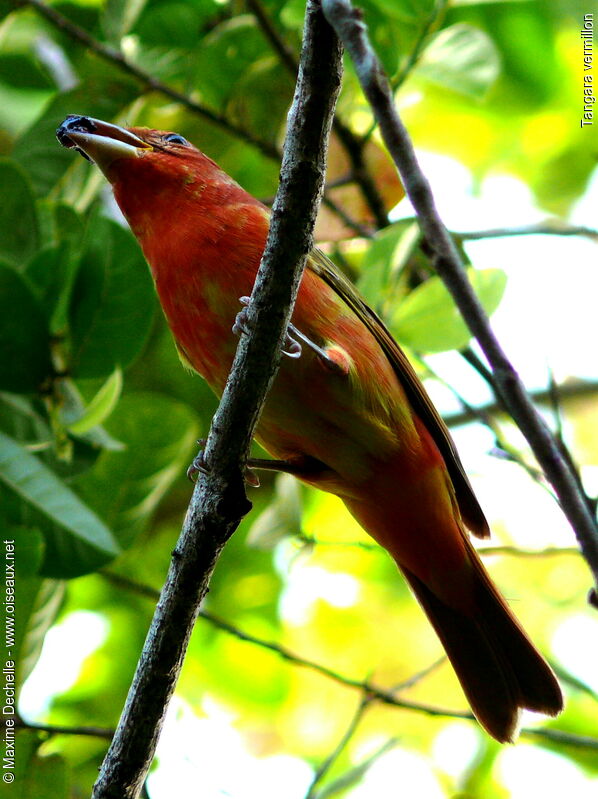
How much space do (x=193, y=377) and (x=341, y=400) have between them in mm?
1425

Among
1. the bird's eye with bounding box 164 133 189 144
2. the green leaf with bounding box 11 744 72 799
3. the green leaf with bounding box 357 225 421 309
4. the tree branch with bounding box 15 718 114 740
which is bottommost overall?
→ the green leaf with bounding box 11 744 72 799

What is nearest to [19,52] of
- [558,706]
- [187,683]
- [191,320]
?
[191,320]

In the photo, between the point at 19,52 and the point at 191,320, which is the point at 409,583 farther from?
the point at 19,52

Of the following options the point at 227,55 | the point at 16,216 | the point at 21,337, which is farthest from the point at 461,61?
the point at 21,337

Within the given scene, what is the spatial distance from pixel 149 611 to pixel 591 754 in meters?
2.04

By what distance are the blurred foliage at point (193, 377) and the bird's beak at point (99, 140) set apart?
0.19m

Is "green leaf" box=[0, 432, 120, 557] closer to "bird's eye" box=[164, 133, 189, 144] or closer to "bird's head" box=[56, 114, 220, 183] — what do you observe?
"bird's head" box=[56, 114, 220, 183]

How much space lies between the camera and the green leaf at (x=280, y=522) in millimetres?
3811

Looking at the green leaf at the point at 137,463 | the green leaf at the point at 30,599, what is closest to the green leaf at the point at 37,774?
the green leaf at the point at 30,599

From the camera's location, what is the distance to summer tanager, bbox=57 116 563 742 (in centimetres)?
313

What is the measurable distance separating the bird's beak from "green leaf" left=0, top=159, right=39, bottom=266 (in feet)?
0.65

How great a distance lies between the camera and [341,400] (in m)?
3.13

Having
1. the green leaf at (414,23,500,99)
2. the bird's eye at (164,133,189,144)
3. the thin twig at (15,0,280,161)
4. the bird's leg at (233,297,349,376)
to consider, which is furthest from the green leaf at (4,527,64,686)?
the green leaf at (414,23,500,99)

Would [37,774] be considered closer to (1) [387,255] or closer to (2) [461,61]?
(1) [387,255]
